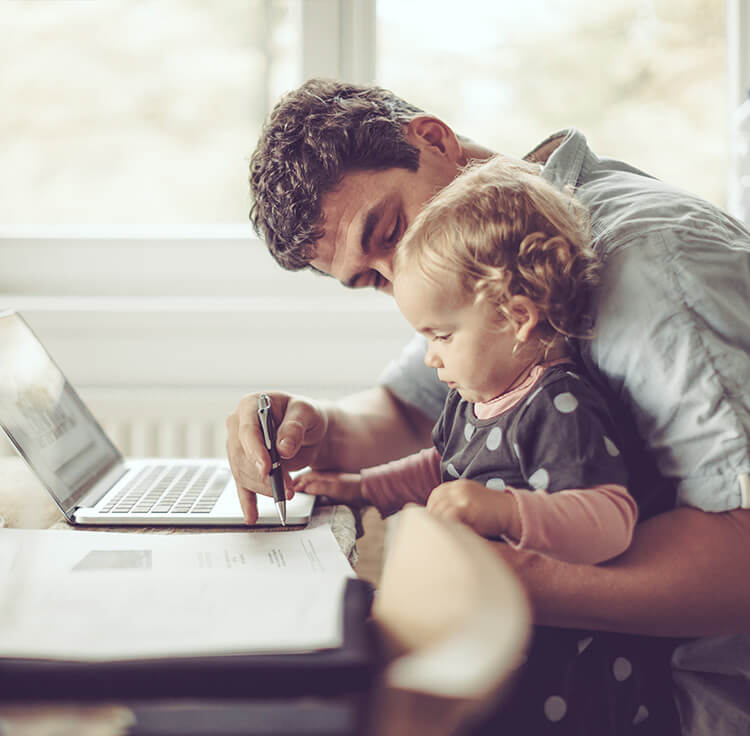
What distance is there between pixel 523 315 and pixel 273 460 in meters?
0.36

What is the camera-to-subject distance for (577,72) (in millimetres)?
1904

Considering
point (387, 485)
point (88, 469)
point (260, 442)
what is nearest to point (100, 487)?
point (88, 469)

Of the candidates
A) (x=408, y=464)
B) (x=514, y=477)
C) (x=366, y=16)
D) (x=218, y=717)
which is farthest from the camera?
(x=366, y=16)

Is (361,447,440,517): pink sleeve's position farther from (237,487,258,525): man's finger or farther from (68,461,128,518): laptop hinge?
(68,461,128,518): laptop hinge

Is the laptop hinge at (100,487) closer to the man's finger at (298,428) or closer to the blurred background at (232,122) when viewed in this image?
the man's finger at (298,428)

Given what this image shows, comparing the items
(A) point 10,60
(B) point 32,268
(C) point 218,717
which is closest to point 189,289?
(B) point 32,268

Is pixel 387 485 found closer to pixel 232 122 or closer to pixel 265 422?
pixel 265 422

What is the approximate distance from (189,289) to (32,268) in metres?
0.41

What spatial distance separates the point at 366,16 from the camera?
1.88m

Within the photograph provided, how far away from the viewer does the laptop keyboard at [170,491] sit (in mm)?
989

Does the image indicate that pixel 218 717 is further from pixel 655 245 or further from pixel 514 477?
pixel 655 245

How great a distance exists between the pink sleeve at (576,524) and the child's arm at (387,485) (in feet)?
1.28

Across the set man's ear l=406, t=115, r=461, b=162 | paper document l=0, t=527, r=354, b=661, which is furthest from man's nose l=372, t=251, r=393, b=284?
paper document l=0, t=527, r=354, b=661

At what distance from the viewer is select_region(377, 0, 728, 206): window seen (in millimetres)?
1891
